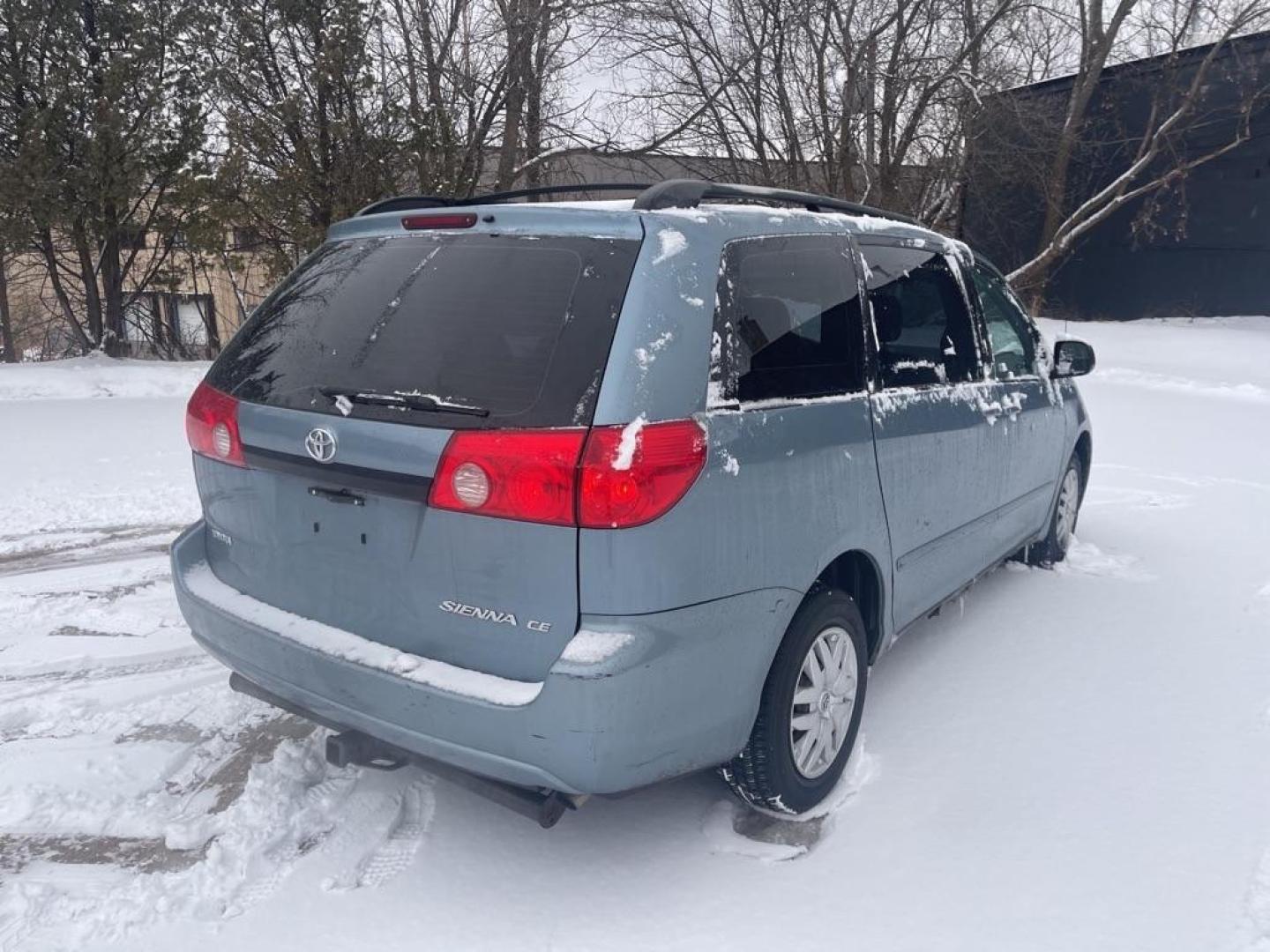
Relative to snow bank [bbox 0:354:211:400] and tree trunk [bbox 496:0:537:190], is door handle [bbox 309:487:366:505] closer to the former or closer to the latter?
snow bank [bbox 0:354:211:400]

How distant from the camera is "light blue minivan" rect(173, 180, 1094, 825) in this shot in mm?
2289

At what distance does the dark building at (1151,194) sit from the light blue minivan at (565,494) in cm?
1707

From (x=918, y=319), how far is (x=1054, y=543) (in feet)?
7.94

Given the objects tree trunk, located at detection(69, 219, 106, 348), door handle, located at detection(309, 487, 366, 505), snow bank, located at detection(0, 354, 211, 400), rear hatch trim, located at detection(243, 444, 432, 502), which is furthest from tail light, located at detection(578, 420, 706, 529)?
tree trunk, located at detection(69, 219, 106, 348)

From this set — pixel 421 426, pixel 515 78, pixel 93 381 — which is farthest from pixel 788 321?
pixel 515 78

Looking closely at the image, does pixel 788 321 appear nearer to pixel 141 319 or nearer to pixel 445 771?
pixel 445 771

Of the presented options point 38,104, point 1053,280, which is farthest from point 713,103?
point 38,104

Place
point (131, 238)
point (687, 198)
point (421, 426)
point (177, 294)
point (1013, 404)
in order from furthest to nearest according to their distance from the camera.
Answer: point (177, 294) → point (131, 238) → point (1013, 404) → point (687, 198) → point (421, 426)

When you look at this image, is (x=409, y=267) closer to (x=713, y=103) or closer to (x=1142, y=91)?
(x=713, y=103)

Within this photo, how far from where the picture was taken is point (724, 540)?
246cm

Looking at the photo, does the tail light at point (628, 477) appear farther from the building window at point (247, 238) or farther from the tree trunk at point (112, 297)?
the tree trunk at point (112, 297)

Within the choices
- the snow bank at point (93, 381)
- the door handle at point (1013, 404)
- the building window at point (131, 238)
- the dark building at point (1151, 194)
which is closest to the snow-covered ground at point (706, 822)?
the door handle at point (1013, 404)

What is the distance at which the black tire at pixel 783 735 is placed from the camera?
8.98ft

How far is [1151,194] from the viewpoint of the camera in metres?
18.0
